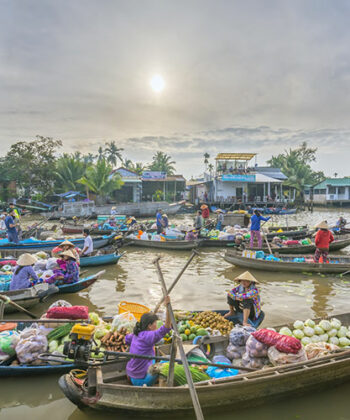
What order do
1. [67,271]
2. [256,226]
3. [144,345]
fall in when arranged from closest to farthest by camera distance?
1. [144,345]
2. [67,271]
3. [256,226]

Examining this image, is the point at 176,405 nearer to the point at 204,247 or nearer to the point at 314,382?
the point at 314,382

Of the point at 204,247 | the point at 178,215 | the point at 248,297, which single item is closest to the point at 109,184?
the point at 178,215

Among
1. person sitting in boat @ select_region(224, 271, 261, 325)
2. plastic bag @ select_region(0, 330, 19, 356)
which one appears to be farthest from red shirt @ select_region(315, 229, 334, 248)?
plastic bag @ select_region(0, 330, 19, 356)

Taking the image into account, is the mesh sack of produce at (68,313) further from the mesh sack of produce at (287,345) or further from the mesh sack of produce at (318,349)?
the mesh sack of produce at (318,349)

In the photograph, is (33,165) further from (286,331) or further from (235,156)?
(286,331)

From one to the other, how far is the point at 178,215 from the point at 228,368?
2758 centimetres

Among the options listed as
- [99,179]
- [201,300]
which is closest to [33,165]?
[99,179]

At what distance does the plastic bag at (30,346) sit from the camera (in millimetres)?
4289

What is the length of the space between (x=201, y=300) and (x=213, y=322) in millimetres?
2641

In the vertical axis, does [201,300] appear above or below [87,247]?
below

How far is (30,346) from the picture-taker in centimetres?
435

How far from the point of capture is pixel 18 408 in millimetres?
3887

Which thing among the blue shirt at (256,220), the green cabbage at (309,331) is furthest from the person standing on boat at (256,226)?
the green cabbage at (309,331)

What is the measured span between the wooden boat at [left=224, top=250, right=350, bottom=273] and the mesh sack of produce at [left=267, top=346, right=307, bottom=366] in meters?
5.77
